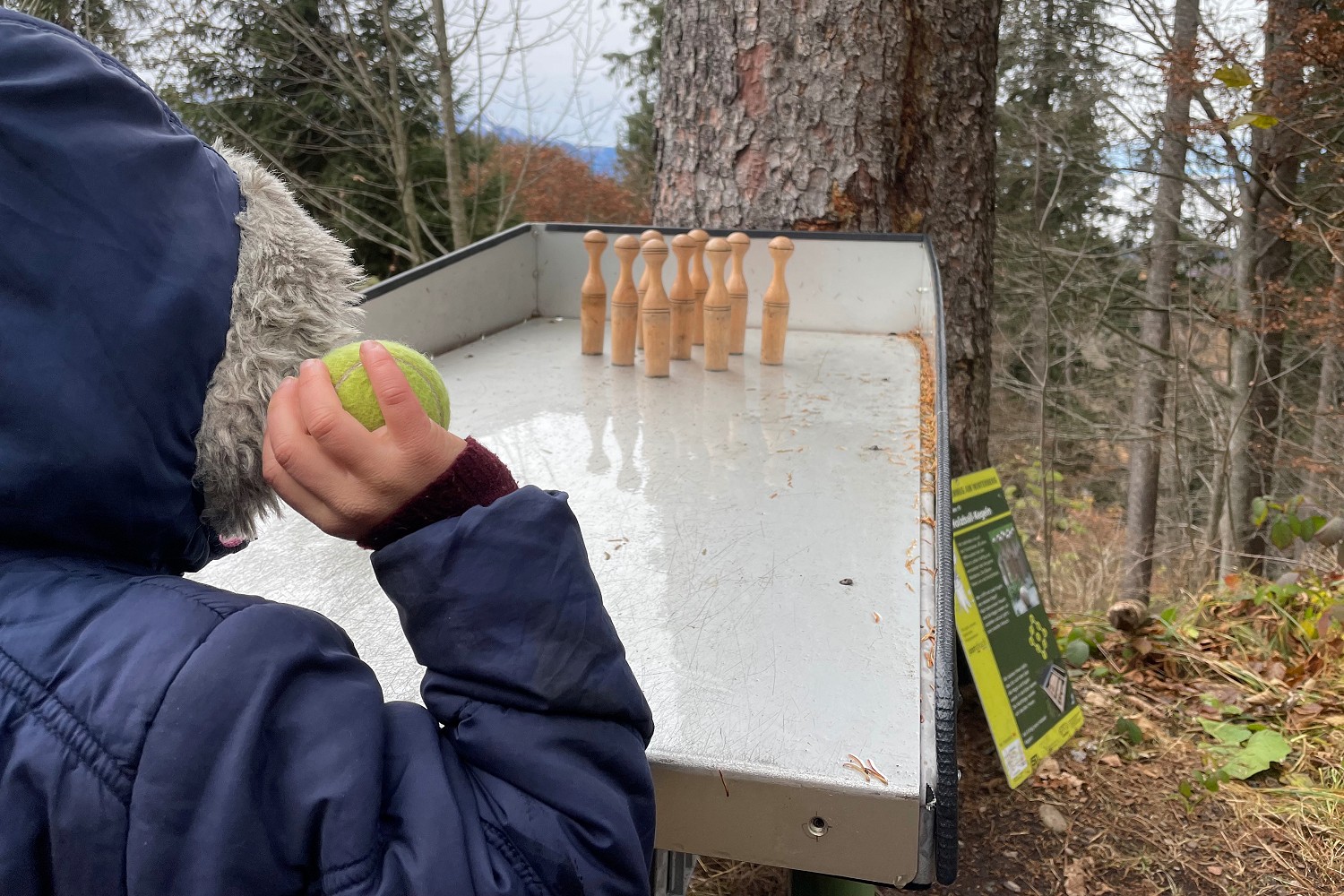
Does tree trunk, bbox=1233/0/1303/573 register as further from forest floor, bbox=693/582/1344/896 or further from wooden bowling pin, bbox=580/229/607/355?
wooden bowling pin, bbox=580/229/607/355

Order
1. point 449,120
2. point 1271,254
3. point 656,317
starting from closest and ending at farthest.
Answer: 1. point 656,317
2. point 1271,254
3. point 449,120

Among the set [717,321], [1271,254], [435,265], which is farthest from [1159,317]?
[435,265]

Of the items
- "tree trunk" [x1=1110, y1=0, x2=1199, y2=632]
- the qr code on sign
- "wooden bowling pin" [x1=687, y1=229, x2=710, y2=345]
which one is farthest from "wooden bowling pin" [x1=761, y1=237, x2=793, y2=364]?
"tree trunk" [x1=1110, y1=0, x2=1199, y2=632]

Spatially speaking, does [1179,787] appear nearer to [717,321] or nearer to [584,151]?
[717,321]

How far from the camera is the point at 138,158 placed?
2.78 ft

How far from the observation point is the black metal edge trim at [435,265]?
253 centimetres

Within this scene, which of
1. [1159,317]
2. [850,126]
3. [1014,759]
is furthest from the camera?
[1159,317]

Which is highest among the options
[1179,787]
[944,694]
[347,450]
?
[347,450]

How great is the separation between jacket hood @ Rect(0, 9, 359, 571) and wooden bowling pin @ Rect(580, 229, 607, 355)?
1733 millimetres

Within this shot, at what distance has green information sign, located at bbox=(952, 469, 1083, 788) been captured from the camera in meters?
2.59

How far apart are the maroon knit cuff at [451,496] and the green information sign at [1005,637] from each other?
1913 millimetres

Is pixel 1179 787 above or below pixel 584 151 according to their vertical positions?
below

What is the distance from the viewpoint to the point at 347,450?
2.79 feet

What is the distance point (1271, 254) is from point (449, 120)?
6739 mm
